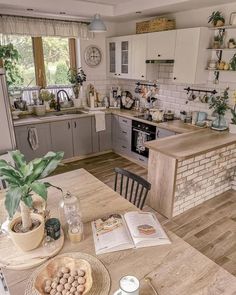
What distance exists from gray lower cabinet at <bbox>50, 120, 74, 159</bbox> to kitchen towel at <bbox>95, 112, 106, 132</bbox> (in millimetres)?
514

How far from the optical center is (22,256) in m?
1.28

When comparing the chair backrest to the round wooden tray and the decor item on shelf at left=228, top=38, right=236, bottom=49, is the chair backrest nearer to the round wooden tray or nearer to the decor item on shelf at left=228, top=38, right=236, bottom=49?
the round wooden tray

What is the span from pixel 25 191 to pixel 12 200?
0.24ft

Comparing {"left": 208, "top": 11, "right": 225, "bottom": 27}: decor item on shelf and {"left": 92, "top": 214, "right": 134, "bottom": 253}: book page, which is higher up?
{"left": 208, "top": 11, "right": 225, "bottom": 27}: decor item on shelf

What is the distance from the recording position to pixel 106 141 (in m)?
4.76

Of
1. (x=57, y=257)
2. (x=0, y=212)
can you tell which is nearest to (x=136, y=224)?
(x=57, y=257)

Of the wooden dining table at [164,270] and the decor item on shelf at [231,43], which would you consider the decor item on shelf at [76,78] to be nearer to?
the decor item on shelf at [231,43]

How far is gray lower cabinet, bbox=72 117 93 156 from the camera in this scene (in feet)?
14.1

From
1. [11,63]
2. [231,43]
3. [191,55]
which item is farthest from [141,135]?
[11,63]

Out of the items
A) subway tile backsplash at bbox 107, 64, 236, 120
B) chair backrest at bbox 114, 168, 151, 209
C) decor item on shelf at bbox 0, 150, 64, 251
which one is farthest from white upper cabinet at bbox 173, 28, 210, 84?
decor item on shelf at bbox 0, 150, 64, 251

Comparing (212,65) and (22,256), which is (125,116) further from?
(22,256)

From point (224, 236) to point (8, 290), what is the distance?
2.20m

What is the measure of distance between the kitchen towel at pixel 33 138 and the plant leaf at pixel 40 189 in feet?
9.33

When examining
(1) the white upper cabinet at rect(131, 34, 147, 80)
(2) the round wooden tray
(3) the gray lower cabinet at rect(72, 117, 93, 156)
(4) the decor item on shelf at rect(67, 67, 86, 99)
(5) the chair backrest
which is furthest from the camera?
(4) the decor item on shelf at rect(67, 67, 86, 99)
